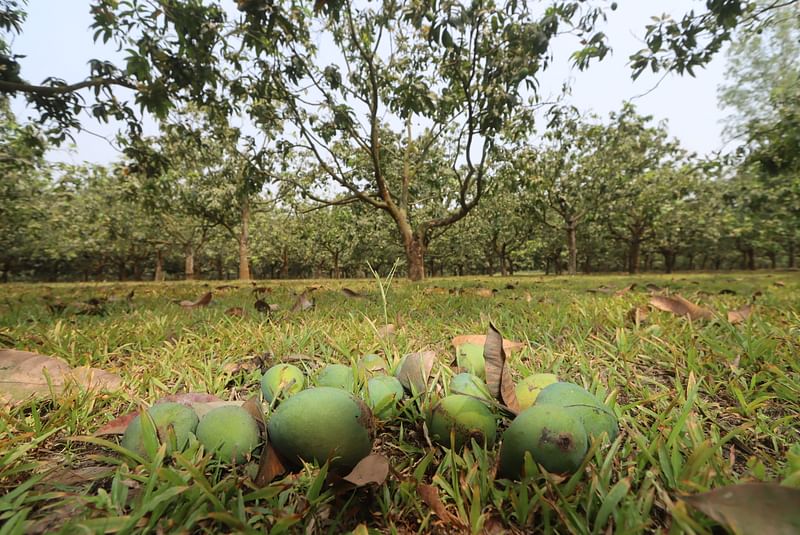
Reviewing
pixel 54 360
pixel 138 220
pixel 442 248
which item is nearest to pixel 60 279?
pixel 138 220

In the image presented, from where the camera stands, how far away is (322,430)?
25.8 inches

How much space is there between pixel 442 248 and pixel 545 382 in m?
32.6

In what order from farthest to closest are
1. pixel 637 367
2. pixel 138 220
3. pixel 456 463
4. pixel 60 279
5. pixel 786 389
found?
pixel 60 279, pixel 138 220, pixel 637 367, pixel 786 389, pixel 456 463

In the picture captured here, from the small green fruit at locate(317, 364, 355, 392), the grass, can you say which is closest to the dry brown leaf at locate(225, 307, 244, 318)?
the grass

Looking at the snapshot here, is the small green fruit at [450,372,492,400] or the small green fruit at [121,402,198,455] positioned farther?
the small green fruit at [450,372,492,400]

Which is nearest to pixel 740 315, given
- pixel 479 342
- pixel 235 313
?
pixel 479 342

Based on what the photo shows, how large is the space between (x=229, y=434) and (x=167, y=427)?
0.14 m

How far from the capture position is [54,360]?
50.9 inches

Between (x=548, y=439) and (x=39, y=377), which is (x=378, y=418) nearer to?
(x=548, y=439)

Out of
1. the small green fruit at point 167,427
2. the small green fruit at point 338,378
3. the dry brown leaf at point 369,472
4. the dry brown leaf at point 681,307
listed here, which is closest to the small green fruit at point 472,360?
the small green fruit at point 338,378

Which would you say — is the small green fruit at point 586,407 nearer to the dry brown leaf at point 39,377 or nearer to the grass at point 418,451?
the grass at point 418,451

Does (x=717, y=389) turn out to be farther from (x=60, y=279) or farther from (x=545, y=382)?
(x=60, y=279)

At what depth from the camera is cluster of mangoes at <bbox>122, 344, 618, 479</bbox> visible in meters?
0.65

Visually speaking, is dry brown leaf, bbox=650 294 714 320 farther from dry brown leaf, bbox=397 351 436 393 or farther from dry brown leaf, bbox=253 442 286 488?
dry brown leaf, bbox=253 442 286 488
